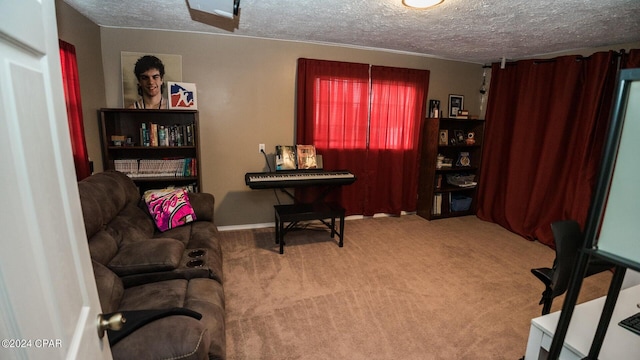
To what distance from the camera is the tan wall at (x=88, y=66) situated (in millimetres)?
2404

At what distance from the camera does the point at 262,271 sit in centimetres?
276

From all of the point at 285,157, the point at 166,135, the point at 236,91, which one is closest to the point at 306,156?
the point at 285,157

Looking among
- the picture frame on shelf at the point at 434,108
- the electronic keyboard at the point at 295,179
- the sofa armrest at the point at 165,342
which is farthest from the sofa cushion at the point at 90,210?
the picture frame on shelf at the point at 434,108

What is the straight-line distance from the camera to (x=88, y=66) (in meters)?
2.74

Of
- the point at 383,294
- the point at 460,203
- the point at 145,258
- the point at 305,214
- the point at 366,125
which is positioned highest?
the point at 366,125

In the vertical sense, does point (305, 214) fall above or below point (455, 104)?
below

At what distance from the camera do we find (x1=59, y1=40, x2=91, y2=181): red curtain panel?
220 cm

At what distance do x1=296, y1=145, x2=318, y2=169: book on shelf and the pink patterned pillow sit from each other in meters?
1.35

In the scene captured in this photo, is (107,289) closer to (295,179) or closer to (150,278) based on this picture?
(150,278)

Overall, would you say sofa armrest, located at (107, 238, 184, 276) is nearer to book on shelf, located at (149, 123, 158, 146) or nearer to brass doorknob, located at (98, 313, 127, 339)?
brass doorknob, located at (98, 313, 127, 339)

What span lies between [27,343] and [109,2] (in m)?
2.80

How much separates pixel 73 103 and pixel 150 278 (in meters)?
1.55

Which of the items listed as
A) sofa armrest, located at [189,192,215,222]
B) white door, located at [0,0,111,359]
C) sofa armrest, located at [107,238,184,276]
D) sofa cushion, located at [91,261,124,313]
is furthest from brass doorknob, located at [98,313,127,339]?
sofa armrest, located at [189,192,215,222]

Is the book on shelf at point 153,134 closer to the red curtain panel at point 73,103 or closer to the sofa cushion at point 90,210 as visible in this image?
the red curtain panel at point 73,103
